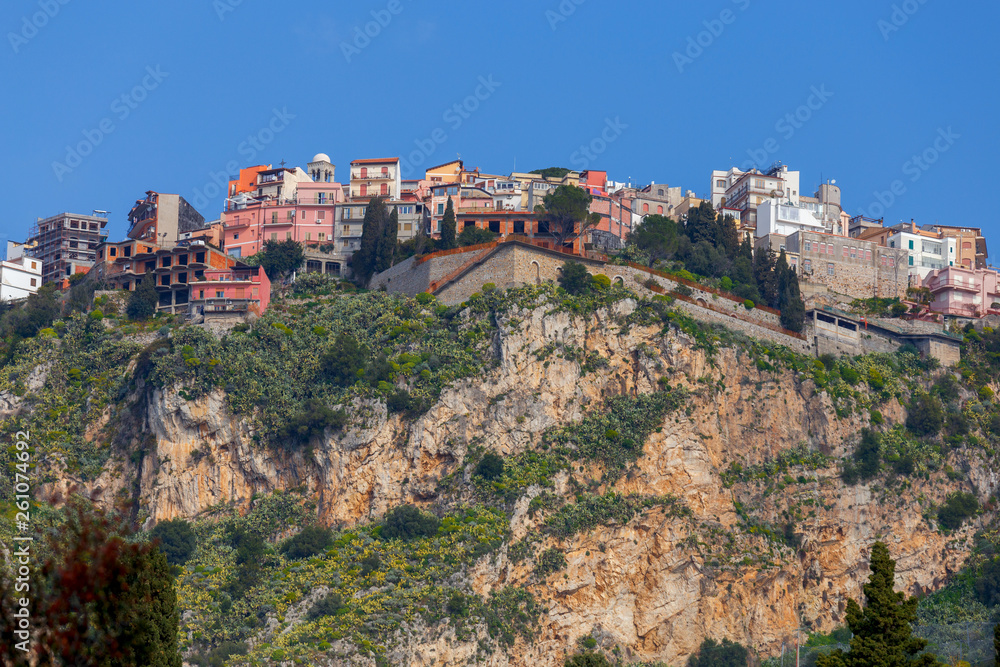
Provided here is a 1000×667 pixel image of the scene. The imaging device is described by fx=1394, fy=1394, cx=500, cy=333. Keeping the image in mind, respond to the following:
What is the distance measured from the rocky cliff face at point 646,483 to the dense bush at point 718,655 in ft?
1.73

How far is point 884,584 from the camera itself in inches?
1544

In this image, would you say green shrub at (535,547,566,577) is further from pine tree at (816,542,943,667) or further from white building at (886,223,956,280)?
white building at (886,223,956,280)

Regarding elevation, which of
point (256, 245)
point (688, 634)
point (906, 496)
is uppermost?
point (256, 245)

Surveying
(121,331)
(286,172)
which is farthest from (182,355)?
(286,172)

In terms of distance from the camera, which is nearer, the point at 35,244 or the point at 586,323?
the point at 586,323

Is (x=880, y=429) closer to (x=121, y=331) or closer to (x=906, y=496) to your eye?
(x=906, y=496)

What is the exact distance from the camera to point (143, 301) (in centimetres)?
8025

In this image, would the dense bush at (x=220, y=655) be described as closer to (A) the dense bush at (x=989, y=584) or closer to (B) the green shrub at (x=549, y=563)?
(B) the green shrub at (x=549, y=563)

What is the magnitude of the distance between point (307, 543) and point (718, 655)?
19403 mm

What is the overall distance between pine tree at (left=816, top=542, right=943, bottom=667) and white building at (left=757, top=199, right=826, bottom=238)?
57396 millimetres

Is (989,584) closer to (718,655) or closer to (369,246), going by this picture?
(718,655)

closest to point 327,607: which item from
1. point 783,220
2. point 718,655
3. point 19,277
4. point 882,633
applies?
point 718,655

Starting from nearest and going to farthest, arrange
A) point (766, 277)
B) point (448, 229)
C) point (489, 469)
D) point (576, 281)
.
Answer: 1. point (489, 469)
2. point (576, 281)
3. point (448, 229)
4. point (766, 277)

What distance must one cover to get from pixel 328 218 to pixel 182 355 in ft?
71.7
